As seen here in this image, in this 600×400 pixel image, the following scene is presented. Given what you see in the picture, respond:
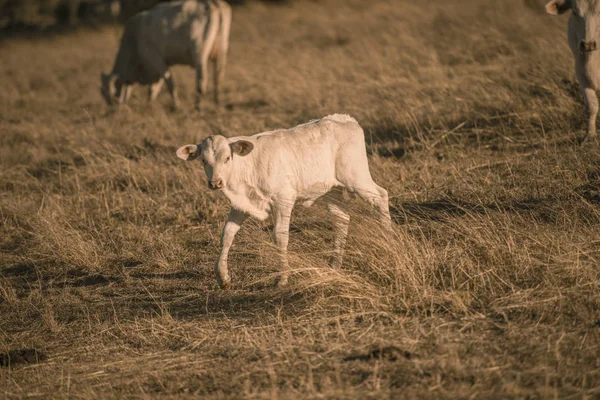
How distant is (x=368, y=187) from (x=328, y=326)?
1.34 m

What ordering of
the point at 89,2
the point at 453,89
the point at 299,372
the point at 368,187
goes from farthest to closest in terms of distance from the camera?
the point at 89,2 → the point at 453,89 → the point at 368,187 → the point at 299,372

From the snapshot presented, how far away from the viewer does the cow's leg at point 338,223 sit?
17.4 ft

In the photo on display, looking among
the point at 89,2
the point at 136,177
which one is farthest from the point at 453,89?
the point at 89,2

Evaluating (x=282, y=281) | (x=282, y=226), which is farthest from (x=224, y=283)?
(x=282, y=226)

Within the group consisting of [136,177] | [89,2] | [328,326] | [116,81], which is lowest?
[89,2]

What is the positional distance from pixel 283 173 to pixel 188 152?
2.26 feet

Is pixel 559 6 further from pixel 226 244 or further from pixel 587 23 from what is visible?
pixel 226 244

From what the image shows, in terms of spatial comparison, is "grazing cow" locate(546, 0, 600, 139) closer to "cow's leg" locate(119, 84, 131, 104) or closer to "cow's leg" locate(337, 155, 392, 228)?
"cow's leg" locate(337, 155, 392, 228)

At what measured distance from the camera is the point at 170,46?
12.6 meters

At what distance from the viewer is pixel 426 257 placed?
16.6ft

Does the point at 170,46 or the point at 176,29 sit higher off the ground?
the point at 176,29

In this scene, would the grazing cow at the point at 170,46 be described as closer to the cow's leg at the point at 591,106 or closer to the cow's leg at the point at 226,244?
the cow's leg at the point at 591,106

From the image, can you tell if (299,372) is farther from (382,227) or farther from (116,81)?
(116,81)

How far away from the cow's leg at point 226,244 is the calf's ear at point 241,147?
1.34 feet
